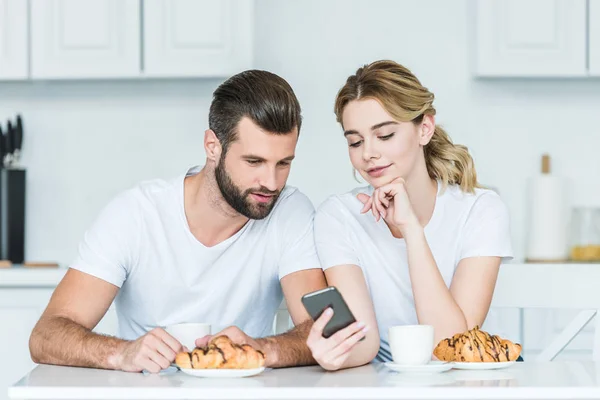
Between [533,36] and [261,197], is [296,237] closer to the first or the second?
[261,197]

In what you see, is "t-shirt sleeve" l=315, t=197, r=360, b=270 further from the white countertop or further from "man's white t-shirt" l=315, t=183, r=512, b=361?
the white countertop

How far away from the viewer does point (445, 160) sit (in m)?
2.26

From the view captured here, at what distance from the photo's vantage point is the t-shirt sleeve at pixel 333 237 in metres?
2.03

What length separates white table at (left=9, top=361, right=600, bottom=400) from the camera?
127cm

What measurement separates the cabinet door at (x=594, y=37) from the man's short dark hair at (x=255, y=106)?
1.55 meters

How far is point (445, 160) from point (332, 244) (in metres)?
0.42

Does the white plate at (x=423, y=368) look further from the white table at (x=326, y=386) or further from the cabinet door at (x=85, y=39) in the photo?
the cabinet door at (x=85, y=39)

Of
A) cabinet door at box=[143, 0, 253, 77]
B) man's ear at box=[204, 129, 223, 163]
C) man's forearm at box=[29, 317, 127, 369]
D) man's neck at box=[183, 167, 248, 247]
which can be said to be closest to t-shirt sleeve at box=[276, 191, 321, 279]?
man's neck at box=[183, 167, 248, 247]

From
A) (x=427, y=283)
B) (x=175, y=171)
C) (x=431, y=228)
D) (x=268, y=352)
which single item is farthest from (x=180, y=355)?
(x=175, y=171)

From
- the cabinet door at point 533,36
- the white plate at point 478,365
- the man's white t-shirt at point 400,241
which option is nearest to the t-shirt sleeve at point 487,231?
the man's white t-shirt at point 400,241

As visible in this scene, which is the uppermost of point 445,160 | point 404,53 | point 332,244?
point 404,53

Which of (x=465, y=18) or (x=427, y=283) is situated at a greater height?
(x=465, y=18)

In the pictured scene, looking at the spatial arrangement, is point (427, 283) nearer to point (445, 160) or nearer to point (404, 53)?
point (445, 160)

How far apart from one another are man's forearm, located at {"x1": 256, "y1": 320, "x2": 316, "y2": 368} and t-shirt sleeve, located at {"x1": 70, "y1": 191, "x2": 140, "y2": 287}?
0.53 m
